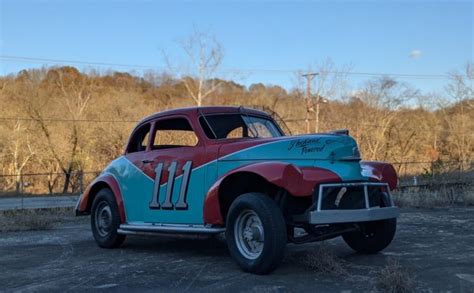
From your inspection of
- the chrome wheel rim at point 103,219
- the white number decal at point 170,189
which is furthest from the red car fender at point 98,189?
the white number decal at point 170,189

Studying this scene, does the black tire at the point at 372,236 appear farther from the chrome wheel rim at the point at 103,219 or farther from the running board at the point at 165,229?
the chrome wheel rim at the point at 103,219

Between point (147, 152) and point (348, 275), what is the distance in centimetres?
370

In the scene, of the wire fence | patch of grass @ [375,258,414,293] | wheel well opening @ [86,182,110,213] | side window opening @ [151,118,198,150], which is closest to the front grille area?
patch of grass @ [375,258,414,293]

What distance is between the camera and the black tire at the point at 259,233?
19.4ft

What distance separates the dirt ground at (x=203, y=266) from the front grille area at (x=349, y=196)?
73cm

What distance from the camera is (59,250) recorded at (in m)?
8.55

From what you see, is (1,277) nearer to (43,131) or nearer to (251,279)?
(251,279)

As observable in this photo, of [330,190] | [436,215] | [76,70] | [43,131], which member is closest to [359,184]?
[330,190]

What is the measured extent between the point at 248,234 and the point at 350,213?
118 centimetres

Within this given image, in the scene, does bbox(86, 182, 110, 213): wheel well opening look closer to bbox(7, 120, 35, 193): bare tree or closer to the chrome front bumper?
the chrome front bumper

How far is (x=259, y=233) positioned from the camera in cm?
617

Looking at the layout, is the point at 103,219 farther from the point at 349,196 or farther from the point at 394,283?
the point at 394,283

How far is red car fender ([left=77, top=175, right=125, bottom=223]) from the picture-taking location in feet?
27.9

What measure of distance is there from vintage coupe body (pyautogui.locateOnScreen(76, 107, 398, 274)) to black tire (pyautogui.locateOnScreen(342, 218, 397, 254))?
13mm
